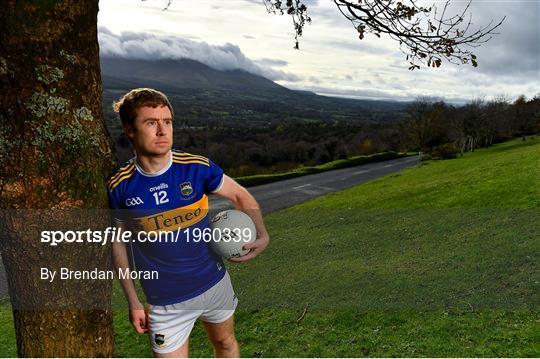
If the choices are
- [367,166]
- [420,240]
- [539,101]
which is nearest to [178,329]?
[420,240]

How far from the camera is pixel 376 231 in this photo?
18109 mm

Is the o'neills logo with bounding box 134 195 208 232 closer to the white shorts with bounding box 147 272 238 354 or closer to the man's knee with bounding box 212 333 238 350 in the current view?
the white shorts with bounding box 147 272 238 354

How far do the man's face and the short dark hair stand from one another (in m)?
0.03

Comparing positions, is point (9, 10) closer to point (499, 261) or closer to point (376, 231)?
point (499, 261)

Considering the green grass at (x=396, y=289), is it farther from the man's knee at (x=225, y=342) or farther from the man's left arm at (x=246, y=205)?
the man's left arm at (x=246, y=205)

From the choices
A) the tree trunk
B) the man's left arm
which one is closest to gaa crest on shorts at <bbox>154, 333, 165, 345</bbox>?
the tree trunk

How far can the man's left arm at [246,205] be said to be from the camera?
12.4ft

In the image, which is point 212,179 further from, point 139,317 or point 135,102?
point 139,317

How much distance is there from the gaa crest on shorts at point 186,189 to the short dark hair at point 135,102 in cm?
58

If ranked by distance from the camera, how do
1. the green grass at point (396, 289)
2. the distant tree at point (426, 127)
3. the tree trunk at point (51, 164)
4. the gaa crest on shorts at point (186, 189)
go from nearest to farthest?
the tree trunk at point (51, 164)
the gaa crest on shorts at point (186, 189)
the green grass at point (396, 289)
the distant tree at point (426, 127)

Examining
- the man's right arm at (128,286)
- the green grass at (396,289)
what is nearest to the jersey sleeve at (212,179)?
the man's right arm at (128,286)

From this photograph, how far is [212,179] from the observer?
367cm

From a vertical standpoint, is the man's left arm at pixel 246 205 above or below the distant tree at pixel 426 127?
below

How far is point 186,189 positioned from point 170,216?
0.23 m
